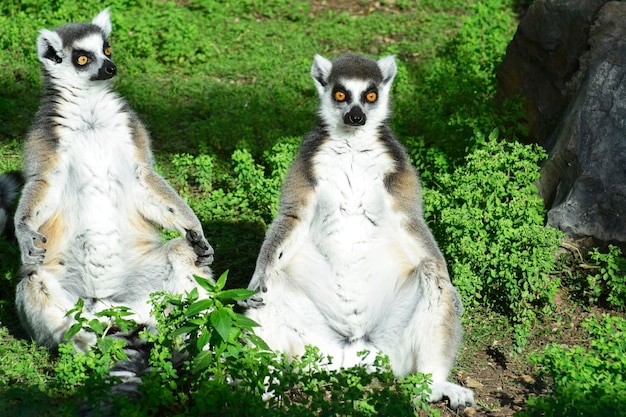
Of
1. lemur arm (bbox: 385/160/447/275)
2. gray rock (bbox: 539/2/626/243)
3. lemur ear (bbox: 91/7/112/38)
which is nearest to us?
lemur arm (bbox: 385/160/447/275)

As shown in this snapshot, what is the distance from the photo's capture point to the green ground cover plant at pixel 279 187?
4.24m

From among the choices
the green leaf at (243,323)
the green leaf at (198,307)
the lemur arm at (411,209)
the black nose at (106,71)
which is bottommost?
the green leaf at (243,323)

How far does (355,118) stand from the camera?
5066 millimetres

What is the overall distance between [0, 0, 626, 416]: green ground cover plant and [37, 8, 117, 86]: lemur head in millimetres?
1320

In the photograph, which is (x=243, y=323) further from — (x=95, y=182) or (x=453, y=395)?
(x=95, y=182)

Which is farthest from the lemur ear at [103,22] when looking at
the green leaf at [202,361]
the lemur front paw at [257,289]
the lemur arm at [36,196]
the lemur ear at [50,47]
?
the green leaf at [202,361]

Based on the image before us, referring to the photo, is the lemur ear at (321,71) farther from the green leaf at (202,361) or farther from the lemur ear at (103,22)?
the green leaf at (202,361)

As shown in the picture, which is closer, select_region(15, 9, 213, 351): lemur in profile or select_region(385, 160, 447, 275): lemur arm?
select_region(385, 160, 447, 275): lemur arm

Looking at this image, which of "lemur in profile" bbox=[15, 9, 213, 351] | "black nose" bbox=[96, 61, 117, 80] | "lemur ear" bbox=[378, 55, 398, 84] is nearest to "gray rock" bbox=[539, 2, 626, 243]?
"lemur ear" bbox=[378, 55, 398, 84]

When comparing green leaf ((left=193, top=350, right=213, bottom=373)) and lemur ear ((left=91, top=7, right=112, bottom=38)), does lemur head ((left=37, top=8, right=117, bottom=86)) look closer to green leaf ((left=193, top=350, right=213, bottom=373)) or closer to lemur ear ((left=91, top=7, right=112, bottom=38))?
lemur ear ((left=91, top=7, right=112, bottom=38))

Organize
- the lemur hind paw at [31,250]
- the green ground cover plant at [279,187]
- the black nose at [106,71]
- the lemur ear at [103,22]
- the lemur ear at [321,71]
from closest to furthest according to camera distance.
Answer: the green ground cover plant at [279,187], the lemur hind paw at [31,250], the black nose at [106,71], the lemur ear at [321,71], the lemur ear at [103,22]

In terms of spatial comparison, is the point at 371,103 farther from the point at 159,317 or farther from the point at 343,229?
the point at 159,317

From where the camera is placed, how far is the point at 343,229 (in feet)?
16.7

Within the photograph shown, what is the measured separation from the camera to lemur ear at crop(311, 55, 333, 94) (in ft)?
17.9
